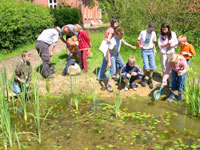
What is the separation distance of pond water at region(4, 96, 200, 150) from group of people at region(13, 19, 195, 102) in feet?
2.51

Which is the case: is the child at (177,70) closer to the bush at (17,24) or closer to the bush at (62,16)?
the bush at (17,24)

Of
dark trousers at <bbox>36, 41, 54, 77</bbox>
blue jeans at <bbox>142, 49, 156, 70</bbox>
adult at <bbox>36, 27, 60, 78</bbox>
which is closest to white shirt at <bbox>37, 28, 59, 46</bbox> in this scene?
adult at <bbox>36, 27, 60, 78</bbox>

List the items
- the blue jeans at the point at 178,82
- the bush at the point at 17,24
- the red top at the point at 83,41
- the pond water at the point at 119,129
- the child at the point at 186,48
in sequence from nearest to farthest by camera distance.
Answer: the pond water at the point at 119,129, the blue jeans at the point at 178,82, the child at the point at 186,48, the red top at the point at 83,41, the bush at the point at 17,24

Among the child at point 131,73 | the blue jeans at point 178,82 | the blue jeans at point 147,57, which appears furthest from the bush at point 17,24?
the blue jeans at point 178,82

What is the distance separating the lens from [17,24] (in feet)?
34.8

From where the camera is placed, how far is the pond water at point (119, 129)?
3.59 metres

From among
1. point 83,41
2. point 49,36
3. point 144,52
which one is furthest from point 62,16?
point 144,52

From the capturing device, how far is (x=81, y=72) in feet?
23.4

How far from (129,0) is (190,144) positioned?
28.6ft

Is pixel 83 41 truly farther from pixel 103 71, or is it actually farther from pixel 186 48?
pixel 186 48

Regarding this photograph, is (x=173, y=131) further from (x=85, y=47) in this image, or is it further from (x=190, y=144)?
(x=85, y=47)

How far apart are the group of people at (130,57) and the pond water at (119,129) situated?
2.51ft

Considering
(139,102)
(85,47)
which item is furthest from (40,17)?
(139,102)

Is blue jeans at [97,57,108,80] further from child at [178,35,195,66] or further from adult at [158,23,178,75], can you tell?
child at [178,35,195,66]
